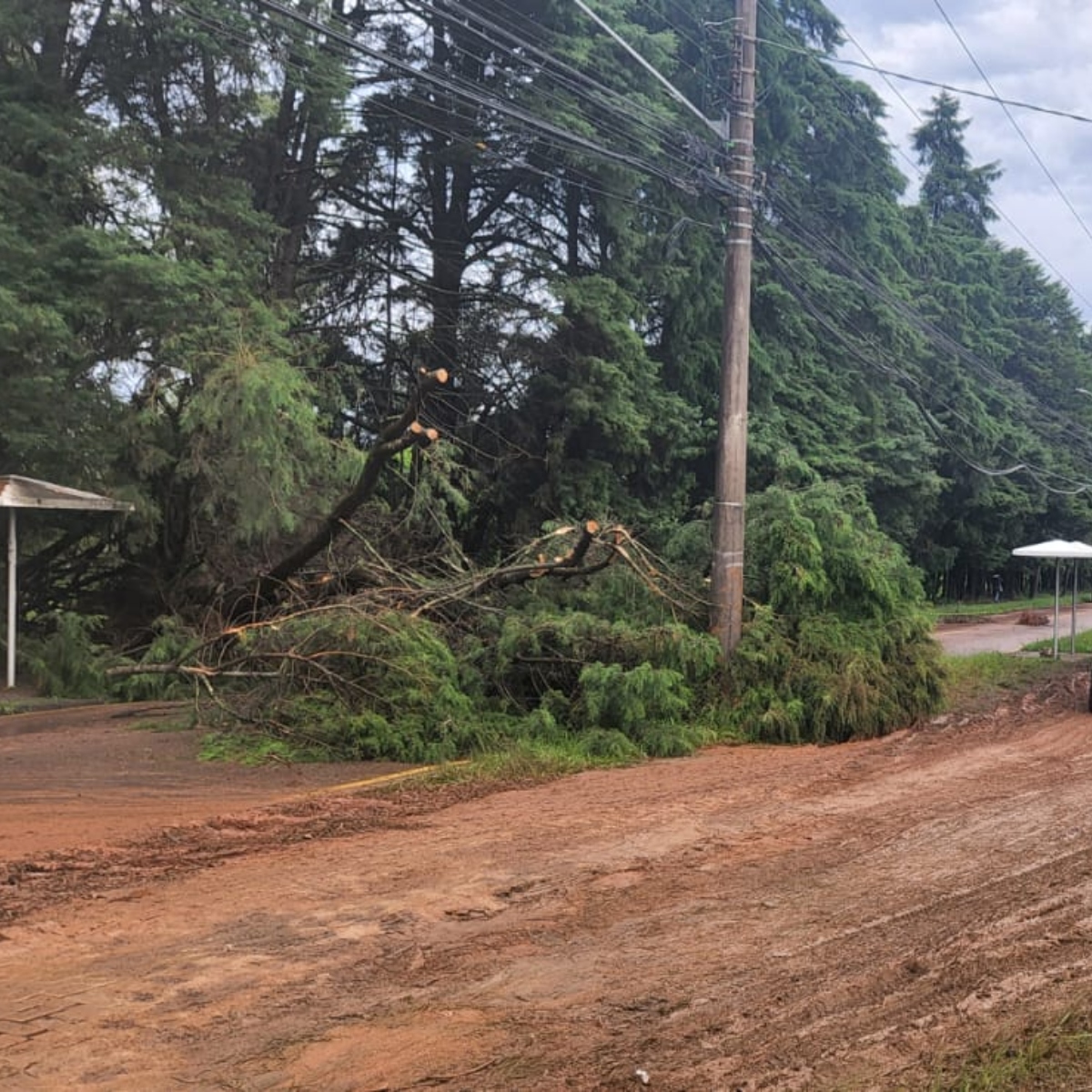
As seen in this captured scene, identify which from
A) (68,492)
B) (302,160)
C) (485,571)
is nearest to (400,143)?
(302,160)

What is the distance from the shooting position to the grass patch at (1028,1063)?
12.1ft

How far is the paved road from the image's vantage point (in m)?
23.6

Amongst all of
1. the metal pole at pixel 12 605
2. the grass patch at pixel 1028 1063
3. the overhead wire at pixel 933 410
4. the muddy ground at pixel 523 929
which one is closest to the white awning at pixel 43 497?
the metal pole at pixel 12 605

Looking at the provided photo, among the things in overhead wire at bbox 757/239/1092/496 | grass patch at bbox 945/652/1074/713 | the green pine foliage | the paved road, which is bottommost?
the paved road

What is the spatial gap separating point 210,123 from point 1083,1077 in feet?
60.3

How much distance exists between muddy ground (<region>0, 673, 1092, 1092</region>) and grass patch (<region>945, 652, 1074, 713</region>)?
5872 mm

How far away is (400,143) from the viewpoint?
21.7 metres

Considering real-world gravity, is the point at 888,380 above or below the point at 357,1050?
above

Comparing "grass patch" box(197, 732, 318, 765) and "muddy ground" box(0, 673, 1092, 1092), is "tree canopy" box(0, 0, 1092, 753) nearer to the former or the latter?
"grass patch" box(197, 732, 318, 765)

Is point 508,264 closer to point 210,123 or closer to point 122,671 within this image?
point 210,123

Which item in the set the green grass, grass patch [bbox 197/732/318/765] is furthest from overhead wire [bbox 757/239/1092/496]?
grass patch [bbox 197/732/318/765]

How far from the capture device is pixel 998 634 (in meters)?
28.5

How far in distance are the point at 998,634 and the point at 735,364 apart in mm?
19648

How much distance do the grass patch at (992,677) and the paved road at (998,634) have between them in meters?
1.14
